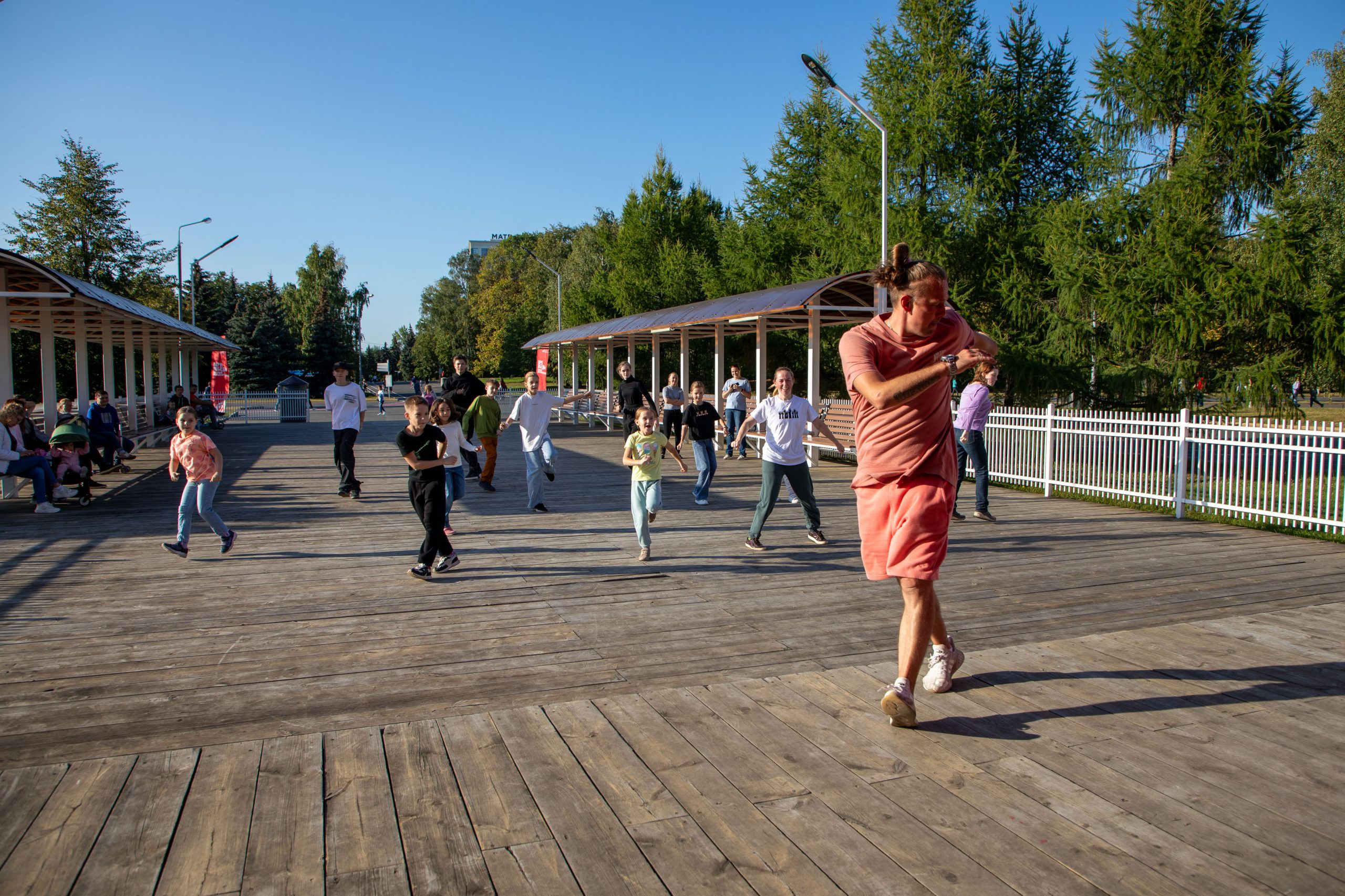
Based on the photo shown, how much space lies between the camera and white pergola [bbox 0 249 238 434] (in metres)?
12.4

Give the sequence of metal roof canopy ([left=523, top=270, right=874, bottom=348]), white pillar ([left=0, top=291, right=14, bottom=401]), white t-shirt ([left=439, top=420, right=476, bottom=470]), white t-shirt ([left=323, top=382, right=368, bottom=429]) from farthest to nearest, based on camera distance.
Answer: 1. metal roof canopy ([left=523, top=270, right=874, bottom=348])
2. white pillar ([left=0, top=291, right=14, bottom=401])
3. white t-shirt ([left=323, top=382, right=368, bottom=429])
4. white t-shirt ([left=439, top=420, right=476, bottom=470])

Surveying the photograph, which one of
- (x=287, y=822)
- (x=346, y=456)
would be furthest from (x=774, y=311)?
(x=287, y=822)

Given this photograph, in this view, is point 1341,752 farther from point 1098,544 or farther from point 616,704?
point 1098,544

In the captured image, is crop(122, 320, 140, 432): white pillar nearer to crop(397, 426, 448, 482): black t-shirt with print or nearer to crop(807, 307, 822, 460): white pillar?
crop(807, 307, 822, 460): white pillar

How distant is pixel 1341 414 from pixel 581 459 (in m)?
33.1

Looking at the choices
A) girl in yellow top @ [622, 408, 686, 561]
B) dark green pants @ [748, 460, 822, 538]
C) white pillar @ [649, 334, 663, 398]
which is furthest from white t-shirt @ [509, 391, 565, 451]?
white pillar @ [649, 334, 663, 398]

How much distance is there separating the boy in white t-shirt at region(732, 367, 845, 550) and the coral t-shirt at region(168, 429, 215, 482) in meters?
4.92

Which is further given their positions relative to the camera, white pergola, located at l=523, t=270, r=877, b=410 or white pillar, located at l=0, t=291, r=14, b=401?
white pergola, located at l=523, t=270, r=877, b=410

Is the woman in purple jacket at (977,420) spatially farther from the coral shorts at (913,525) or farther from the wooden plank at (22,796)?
the wooden plank at (22,796)

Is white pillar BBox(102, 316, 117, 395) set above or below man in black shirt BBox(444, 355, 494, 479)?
above

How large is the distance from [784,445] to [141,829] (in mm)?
5894

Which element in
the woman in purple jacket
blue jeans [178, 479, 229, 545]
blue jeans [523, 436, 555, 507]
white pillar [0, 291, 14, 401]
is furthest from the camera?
white pillar [0, 291, 14, 401]

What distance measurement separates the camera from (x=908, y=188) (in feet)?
88.4

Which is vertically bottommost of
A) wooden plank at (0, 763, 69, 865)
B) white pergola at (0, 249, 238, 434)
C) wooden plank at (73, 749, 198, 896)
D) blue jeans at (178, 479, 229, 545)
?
wooden plank at (73, 749, 198, 896)
